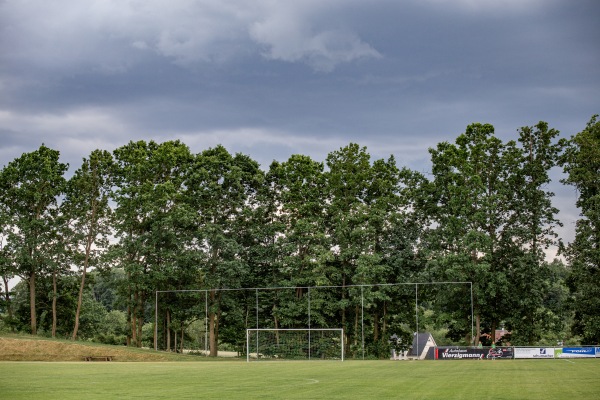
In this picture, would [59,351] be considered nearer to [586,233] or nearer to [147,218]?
[147,218]

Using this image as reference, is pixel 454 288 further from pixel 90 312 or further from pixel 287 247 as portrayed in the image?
pixel 90 312

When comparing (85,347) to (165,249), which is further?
(165,249)

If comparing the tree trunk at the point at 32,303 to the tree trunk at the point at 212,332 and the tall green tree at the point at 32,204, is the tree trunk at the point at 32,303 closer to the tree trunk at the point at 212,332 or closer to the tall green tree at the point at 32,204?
the tall green tree at the point at 32,204

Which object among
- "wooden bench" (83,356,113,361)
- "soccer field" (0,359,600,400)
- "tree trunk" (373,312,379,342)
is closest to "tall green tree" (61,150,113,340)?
"wooden bench" (83,356,113,361)

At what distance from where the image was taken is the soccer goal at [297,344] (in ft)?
201

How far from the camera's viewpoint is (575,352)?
175 ft

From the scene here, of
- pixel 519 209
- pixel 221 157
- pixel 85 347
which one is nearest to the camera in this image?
pixel 85 347

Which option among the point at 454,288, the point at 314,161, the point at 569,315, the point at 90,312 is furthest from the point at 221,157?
the point at 569,315

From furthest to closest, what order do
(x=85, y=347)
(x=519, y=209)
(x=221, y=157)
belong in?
(x=221, y=157) < (x=519, y=209) < (x=85, y=347)

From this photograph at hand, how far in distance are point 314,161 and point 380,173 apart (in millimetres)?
6935

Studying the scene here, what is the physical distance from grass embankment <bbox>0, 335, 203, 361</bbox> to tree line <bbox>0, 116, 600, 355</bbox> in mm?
6977

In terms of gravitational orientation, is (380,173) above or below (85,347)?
above

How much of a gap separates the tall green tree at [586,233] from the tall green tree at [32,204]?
48.7 metres

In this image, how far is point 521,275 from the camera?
58.9m
